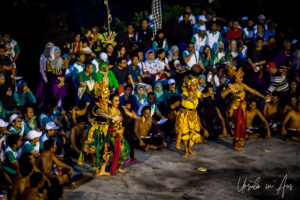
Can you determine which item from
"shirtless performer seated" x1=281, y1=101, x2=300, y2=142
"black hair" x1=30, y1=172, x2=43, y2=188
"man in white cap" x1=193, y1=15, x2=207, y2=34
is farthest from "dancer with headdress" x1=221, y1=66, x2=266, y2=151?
"black hair" x1=30, y1=172, x2=43, y2=188

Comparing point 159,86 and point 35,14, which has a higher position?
point 35,14

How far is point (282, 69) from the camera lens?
12289 mm

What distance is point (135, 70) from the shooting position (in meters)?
11.5

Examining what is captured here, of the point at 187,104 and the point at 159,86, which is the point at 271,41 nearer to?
the point at 159,86

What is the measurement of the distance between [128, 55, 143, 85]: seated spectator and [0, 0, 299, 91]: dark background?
315cm

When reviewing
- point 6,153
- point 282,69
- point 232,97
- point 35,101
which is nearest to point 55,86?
point 35,101

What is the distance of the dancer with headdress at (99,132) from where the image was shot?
8073mm

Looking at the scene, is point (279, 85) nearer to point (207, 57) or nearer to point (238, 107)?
point (207, 57)

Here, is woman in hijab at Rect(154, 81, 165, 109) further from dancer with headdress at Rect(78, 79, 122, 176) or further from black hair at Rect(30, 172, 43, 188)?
black hair at Rect(30, 172, 43, 188)

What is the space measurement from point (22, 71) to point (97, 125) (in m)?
6.10

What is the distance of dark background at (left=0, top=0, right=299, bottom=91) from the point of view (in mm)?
13969

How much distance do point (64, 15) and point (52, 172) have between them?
843 cm

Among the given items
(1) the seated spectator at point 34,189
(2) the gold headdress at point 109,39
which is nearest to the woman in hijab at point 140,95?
(2) the gold headdress at point 109,39

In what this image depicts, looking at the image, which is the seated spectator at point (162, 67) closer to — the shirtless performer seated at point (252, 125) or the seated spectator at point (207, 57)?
the seated spectator at point (207, 57)
